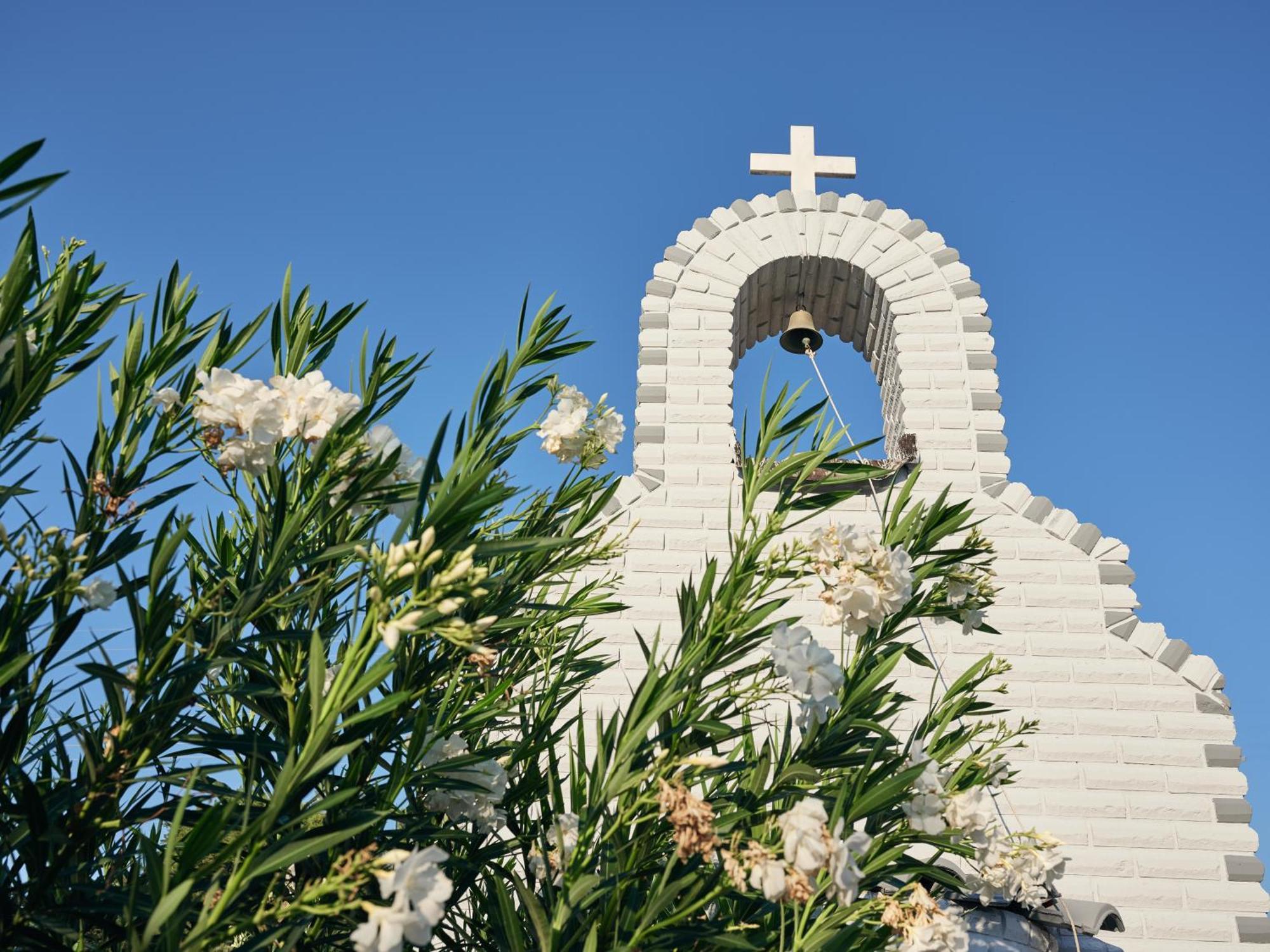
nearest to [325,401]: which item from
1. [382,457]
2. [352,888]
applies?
[382,457]

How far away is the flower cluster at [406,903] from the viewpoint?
4.96 ft

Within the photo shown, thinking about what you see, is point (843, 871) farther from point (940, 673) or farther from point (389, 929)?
point (940, 673)

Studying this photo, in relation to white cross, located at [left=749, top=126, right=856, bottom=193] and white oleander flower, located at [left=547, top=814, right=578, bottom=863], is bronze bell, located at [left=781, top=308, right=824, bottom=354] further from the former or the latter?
white oleander flower, located at [left=547, top=814, right=578, bottom=863]

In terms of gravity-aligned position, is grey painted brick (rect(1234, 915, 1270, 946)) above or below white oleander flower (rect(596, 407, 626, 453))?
below

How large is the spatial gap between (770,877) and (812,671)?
0.40 m

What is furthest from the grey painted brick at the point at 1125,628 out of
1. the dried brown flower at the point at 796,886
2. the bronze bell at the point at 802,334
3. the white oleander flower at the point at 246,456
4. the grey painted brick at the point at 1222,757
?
the white oleander flower at the point at 246,456

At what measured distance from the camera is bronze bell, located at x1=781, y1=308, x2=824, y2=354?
6.26 metres

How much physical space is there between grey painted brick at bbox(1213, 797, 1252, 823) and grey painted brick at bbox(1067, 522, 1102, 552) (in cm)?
132

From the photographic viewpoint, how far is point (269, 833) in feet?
5.52

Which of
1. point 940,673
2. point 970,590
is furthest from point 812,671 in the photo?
point 940,673

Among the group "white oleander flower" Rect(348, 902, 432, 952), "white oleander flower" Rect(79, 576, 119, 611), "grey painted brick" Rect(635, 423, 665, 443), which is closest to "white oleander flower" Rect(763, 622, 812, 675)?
"white oleander flower" Rect(348, 902, 432, 952)

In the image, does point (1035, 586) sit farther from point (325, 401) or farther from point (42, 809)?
A: point (42, 809)

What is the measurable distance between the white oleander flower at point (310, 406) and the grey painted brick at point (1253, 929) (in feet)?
14.4

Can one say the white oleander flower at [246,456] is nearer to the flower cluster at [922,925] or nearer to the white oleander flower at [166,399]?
the white oleander flower at [166,399]
